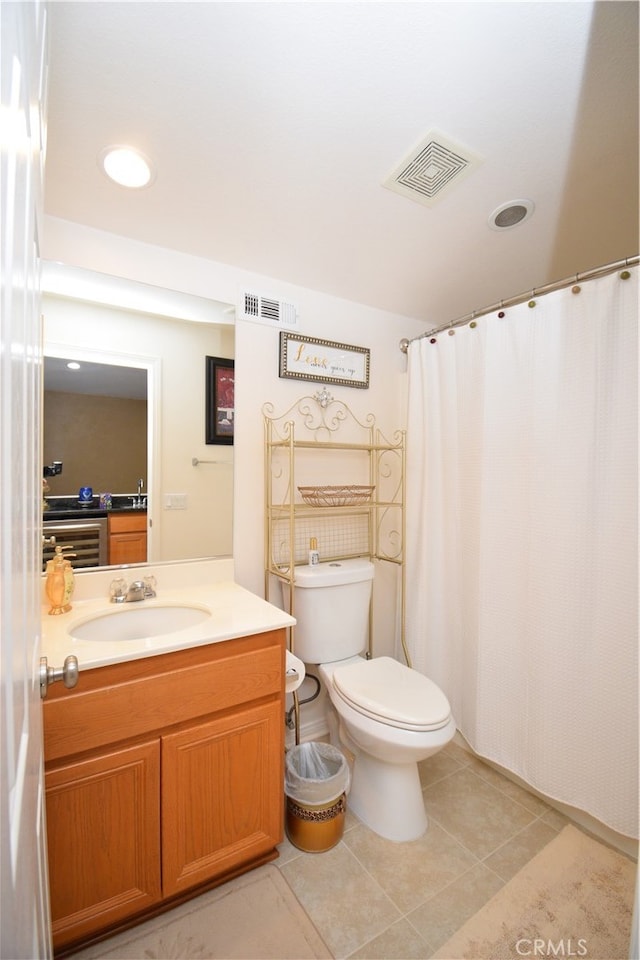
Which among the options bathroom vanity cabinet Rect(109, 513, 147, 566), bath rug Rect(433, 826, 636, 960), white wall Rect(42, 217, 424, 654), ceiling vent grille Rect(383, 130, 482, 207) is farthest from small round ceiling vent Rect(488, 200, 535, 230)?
bath rug Rect(433, 826, 636, 960)

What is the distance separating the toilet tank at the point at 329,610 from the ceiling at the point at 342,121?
1360 mm

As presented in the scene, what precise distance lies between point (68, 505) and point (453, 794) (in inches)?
75.3

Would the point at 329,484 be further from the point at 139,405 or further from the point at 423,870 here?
the point at 423,870

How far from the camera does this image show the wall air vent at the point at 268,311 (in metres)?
1.82

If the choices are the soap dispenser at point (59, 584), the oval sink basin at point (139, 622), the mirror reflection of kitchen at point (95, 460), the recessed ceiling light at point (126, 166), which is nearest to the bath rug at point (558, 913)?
the oval sink basin at point (139, 622)

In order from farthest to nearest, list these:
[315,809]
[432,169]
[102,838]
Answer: [315,809] → [432,169] → [102,838]

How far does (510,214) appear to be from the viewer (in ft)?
5.05

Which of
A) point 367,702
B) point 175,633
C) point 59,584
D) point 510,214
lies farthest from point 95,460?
point 510,214

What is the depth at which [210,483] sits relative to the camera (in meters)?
1.77

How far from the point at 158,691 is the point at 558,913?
1.36m

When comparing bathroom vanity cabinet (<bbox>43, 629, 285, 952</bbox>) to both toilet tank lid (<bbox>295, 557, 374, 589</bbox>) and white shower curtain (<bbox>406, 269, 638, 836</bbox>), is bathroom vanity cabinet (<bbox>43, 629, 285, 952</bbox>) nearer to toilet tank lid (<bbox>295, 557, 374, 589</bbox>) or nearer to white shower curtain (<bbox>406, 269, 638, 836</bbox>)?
toilet tank lid (<bbox>295, 557, 374, 589</bbox>)

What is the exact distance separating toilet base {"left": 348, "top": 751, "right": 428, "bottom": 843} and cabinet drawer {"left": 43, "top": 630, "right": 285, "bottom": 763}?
1.88 ft

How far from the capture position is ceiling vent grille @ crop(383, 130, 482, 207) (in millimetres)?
1249

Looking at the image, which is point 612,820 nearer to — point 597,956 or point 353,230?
point 597,956
